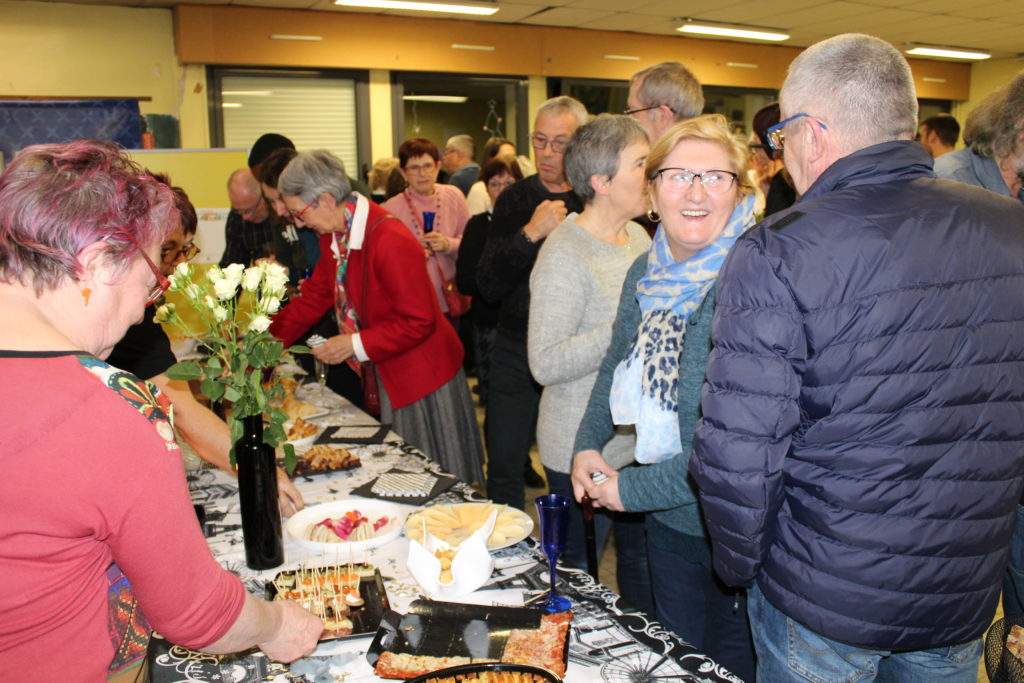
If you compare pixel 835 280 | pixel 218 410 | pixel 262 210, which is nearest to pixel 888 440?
pixel 835 280

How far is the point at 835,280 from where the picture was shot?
1.11 m

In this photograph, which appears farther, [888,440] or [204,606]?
[888,440]

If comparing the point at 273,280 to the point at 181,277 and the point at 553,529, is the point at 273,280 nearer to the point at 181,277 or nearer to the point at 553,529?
the point at 181,277

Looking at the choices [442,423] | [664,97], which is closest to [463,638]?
[442,423]

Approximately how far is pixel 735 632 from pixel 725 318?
82cm

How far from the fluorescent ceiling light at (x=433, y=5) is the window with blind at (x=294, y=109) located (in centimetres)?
79

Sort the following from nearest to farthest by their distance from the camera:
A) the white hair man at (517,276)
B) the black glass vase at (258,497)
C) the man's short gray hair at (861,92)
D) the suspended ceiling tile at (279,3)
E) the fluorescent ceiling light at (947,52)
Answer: the man's short gray hair at (861,92) → the black glass vase at (258,497) → the white hair man at (517,276) → the suspended ceiling tile at (279,3) → the fluorescent ceiling light at (947,52)

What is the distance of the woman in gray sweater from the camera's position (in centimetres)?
162

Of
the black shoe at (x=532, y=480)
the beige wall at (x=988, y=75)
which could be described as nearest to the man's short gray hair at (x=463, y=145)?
the black shoe at (x=532, y=480)

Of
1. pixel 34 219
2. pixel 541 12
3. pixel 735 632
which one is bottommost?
pixel 735 632

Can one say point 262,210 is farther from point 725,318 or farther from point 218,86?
point 725,318

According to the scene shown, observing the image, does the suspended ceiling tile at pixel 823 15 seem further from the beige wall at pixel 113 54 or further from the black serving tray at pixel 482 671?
the black serving tray at pixel 482 671

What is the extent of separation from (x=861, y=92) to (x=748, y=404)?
511mm

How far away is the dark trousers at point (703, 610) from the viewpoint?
1.69 metres
